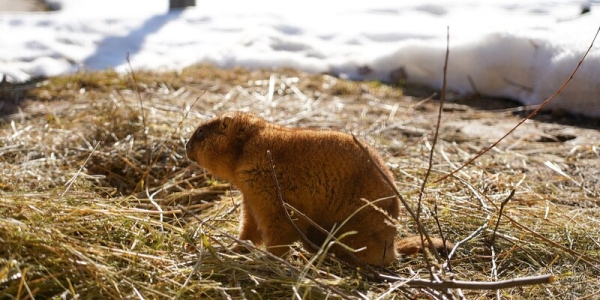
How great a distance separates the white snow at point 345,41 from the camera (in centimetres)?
737

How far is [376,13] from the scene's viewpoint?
42.1 feet

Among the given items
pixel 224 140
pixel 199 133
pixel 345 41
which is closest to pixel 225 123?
pixel 224 140

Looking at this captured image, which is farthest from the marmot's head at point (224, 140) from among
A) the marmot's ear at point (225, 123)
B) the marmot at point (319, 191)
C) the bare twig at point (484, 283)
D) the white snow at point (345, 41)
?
the white snow at point (345, 41)

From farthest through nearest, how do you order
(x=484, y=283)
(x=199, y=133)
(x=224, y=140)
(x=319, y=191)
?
(x=199, y=133) → (x=224, y=140) → (x=319, y=191) → (x=484, y=283)

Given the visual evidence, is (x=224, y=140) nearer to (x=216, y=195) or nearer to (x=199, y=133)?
(x=199, y=133)

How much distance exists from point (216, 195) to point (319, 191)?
1597 millimetres

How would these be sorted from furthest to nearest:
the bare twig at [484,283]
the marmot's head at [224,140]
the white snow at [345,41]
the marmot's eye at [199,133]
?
the white snow at [345,41] < the marmot's eye at [199,133] < the marmot's head at [224,140] < the bare twig at [484,283]

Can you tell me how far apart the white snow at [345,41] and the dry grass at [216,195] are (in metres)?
0.84

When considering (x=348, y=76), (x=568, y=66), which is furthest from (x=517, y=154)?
(x=348, y=76)

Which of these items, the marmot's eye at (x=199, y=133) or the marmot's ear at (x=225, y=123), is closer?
the marmot's ear at (x=225, y=123)

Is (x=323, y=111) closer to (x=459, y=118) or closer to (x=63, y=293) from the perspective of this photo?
(x=459, y=118)

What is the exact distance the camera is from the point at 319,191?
3428 millimetres

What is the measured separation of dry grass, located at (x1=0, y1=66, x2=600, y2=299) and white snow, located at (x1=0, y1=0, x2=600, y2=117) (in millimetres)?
844

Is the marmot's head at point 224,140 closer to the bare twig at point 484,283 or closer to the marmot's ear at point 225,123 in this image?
the marmot's ear at point 225,123
